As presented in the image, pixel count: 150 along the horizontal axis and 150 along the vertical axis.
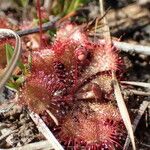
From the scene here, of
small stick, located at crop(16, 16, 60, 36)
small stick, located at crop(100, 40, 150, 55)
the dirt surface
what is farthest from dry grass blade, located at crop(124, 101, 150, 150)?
small stick, located at crop(16, 16, 60, 36)

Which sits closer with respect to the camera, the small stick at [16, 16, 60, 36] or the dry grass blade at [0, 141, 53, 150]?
the dry grass blade at [0, 141, 53, 150]

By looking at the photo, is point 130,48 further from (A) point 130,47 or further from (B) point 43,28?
(B) point 43,28

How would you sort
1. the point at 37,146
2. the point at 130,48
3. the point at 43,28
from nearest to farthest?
the point at 37,146
the point at 130,48
the point at 43,28

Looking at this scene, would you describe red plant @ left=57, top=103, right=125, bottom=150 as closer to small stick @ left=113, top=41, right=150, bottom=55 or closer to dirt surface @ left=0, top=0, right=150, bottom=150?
dirt surface @ left=0, top=0, right=150, bottom=150

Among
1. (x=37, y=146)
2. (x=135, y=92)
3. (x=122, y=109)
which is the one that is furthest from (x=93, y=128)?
(x=135, y=92)

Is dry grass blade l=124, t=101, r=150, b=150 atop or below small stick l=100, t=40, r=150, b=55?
below

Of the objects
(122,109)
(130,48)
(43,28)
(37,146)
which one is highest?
(43,28)

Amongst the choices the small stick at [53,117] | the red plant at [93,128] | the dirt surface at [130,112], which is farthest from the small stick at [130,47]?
the small stick at [53,117]

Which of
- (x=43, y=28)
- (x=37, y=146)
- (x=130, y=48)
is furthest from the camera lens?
(x=43, y=28)

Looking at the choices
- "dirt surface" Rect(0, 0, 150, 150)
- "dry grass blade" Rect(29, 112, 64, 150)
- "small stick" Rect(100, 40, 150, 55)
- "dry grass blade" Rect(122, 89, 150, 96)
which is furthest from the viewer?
"small stick" Rect(100, 40, 150, 55)
